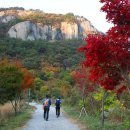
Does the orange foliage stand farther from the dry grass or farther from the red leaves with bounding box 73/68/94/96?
the red leaves with bounding box 73/68/94/96

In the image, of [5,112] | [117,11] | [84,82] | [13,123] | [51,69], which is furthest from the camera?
[51,69]

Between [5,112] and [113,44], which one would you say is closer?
[113,44]

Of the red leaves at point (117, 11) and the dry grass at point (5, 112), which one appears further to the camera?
the dry grass at point (5, 112)

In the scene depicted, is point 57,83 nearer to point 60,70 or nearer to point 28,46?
point 60,70

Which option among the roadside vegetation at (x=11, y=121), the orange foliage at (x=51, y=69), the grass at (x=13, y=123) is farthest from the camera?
the orange foliage at (x=51, y=69)

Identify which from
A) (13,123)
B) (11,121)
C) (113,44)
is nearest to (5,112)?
(11,121)

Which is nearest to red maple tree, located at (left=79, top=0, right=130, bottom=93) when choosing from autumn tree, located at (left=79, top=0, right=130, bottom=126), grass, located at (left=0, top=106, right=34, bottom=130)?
autumn tree, located at (left=79, top=0, right=130, bottom=126)

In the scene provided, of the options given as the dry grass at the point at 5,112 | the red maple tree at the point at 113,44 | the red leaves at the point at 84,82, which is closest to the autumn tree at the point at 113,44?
the red maple tree at the point at 113,44

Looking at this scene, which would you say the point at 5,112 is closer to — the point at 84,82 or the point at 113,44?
the point at 84,82

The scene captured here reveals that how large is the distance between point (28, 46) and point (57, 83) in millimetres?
37490

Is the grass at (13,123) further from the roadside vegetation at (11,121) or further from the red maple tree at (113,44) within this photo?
the red maple tree at (113,44)

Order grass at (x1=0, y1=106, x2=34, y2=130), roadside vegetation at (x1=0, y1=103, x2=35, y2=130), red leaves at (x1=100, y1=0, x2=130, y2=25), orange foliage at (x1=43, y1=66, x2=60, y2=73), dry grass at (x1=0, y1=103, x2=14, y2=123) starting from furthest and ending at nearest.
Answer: orange foliage at (x1=43, y1=66, x2=60, y2=73), dry grass at (x1=0, y1=103, x2=14, y2=123), roadside vegetation at (x1=0, y1=103, x2=35, y2=130), grass at (x1=0, y1=106, x2=34, y2=130), red leaves at (x1=100, y1=0, x2=130, y2=25)

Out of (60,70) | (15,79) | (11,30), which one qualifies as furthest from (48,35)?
(15,79)

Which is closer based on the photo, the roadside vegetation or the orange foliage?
the roadside vegetation
